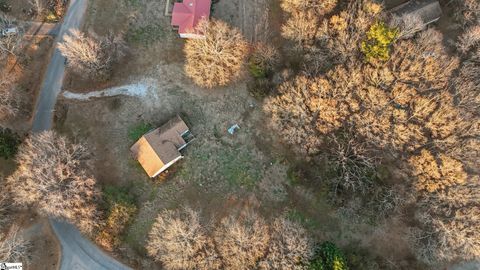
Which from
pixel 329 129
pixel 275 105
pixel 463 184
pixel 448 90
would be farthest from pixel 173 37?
pixel 463 184

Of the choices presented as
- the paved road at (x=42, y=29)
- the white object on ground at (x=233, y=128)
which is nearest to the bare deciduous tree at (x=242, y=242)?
the white object on ground at (x=233, y=128)

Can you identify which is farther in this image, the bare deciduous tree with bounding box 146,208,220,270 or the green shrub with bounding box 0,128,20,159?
the green shrub with bounding box 0,128,20,159

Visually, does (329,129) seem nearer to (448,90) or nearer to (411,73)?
(411,73)

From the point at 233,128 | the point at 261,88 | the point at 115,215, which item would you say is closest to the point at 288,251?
the point at 233,128

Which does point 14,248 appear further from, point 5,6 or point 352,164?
point 352,164

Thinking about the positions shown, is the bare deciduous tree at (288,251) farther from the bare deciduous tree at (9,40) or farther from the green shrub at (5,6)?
the green shrub at (5,6)

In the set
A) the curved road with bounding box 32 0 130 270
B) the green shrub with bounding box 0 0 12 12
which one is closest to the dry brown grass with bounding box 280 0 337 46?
the curved road with bounding box 32 0 130 270

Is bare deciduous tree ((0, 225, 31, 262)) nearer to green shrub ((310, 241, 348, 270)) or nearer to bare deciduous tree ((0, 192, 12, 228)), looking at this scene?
bare deciduous tree ((0, 192, 12, 228))
